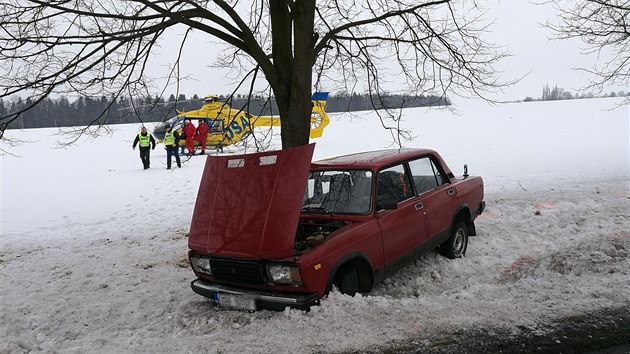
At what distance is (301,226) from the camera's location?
532cm

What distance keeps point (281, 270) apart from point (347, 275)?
2.56ft

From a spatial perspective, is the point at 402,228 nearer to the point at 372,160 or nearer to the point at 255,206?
the point at 372,160

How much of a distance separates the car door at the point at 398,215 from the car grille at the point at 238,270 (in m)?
1.46

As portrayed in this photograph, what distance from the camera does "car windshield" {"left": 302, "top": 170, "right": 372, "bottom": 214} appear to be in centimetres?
524

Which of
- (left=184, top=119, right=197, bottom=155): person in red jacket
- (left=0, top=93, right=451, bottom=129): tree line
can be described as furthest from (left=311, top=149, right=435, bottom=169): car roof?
(left=184, top=119, right=197, bottom=155): person in red jacket

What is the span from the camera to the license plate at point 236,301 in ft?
14.4

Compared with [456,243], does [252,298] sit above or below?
above

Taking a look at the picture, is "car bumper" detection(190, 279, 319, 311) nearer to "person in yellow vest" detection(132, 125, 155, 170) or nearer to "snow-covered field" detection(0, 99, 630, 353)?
"snow-covered field" detection(0, 99, 630, 353)

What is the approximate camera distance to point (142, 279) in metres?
6.27

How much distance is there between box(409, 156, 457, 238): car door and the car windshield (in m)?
0.93

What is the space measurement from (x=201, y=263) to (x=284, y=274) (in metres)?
1.11

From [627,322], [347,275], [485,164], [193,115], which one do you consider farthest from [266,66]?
[193,115]

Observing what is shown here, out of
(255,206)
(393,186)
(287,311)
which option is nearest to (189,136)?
(393,186)

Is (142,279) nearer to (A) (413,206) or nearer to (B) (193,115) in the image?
(A) (413,206)
